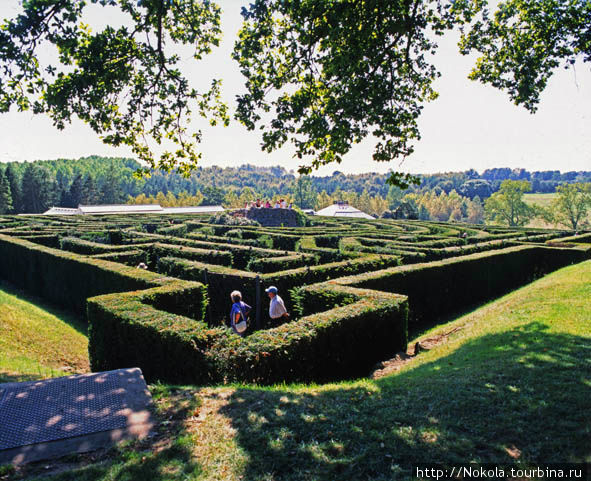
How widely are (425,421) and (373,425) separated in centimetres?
57

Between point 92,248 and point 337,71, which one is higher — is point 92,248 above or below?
below

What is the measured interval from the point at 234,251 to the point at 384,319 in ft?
29.3

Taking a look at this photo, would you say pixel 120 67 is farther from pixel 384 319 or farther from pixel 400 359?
pixel 400 359

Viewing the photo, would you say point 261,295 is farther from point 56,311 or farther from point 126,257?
point 56,311

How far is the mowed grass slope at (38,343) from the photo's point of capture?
7096 millimetres

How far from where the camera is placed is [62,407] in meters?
4.34

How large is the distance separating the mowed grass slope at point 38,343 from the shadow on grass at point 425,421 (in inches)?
181

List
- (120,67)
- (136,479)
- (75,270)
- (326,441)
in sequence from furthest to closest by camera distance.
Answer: (75,270) < (120,67) < (326,441) < (136,479)

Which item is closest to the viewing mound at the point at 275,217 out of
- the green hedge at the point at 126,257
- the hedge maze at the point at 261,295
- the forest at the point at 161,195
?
the forest at the point at 161,195

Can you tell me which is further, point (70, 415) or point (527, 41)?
point (527, 41)

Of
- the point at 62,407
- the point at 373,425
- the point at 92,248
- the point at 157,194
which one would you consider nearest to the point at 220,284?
the point at 62,407

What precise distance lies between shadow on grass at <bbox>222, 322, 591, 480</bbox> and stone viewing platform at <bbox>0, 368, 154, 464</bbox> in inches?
44.3

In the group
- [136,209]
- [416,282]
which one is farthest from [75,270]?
[136,209]

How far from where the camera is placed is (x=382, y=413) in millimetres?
4441
